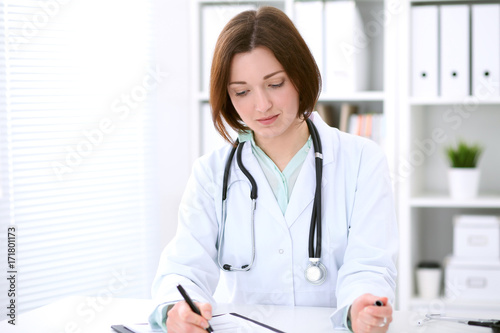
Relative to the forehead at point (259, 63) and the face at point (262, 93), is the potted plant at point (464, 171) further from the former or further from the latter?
the forehead at point (259, 63)

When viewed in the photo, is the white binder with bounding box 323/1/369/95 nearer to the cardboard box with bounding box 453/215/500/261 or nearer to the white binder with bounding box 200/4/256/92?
the white binder with bounding box 200/4/256/92

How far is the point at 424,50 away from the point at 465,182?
0.56m

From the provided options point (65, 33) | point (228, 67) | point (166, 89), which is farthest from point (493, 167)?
point (65, 33)

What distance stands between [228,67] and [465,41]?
4.24ft

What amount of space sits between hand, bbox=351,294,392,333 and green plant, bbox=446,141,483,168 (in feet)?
4.68

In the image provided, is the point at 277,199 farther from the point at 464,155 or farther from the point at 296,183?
the point at 464,155

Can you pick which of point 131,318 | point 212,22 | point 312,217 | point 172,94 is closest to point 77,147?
point 172,94

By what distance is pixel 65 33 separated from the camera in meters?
2.23

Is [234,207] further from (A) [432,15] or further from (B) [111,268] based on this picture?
(A) [432,15]

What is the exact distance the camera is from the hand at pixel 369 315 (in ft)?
3.67

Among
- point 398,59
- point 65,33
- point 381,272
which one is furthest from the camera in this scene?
point 398,59

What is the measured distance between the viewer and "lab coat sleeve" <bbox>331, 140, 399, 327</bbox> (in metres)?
1.26

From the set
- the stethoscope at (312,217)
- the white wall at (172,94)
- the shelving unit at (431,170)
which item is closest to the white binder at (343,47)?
the shelving unit at (431,170)

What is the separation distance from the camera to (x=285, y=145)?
157cm
